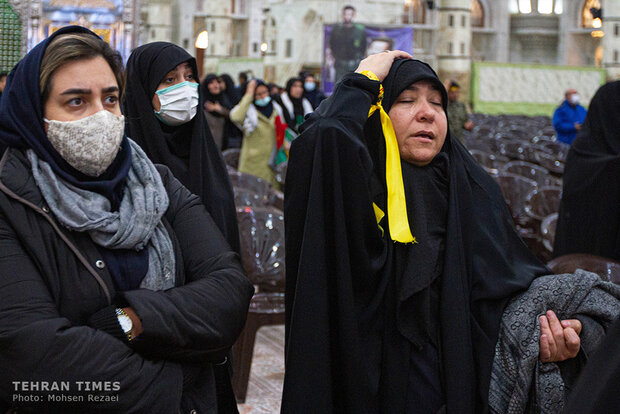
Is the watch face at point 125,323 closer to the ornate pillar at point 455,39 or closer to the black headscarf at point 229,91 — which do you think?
the black headscarf at point 229,91

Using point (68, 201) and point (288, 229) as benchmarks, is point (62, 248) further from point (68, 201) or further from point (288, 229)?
point (288, 229)

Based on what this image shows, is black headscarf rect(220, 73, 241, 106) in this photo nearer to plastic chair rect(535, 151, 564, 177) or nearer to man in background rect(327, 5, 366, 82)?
plastic chair rect(535, 151, 564, 177)

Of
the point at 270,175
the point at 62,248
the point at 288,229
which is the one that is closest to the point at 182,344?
the point at 62,248

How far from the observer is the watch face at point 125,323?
65.8 inches

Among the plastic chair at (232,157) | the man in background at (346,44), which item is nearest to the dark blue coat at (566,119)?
the plastic chair at (232,157)

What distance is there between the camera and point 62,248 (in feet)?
5.52

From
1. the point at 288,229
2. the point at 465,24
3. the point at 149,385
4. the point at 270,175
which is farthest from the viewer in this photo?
the point at 465,24

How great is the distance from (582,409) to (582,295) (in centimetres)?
122

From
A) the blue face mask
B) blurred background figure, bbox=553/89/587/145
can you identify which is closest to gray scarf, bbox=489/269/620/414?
the blue face mask

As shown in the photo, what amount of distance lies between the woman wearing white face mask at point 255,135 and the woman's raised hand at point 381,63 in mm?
5480

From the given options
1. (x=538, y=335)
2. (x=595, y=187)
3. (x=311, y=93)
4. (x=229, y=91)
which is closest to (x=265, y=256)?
(x=595, y=187)

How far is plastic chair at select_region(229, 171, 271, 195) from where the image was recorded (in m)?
6.00

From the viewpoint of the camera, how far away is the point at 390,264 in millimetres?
2205

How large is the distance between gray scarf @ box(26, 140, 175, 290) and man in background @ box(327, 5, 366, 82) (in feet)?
54.0
